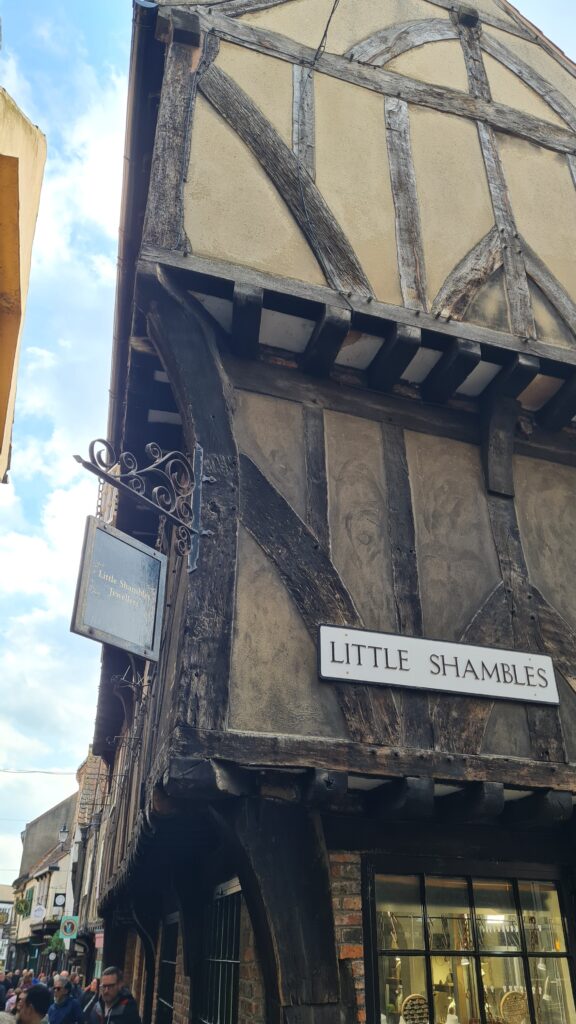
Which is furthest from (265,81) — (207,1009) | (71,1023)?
(71,1023)

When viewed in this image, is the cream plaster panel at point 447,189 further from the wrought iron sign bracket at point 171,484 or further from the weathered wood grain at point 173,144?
→ the wrought iron sign bracket at point 171,484

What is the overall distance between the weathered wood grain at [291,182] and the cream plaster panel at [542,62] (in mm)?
3476

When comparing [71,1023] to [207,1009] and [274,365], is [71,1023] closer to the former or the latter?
[207,1009]

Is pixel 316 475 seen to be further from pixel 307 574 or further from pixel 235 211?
pixel 235 211

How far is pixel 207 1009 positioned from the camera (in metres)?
5.51

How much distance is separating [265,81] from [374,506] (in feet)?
11.9

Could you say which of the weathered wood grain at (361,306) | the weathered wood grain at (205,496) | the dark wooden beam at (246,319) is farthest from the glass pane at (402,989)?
the weathered wood grain at (361,306)

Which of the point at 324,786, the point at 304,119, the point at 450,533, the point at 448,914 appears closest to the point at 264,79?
the point at 304,119

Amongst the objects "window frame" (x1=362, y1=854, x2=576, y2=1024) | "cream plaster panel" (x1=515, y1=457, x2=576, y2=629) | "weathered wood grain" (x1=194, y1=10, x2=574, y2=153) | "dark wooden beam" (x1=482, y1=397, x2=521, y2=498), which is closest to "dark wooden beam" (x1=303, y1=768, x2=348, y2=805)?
"window frame" (x1=362, y1=854, x2=576, y2=1024)

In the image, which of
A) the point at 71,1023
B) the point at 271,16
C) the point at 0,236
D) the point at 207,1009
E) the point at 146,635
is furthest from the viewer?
the point at 71,1023

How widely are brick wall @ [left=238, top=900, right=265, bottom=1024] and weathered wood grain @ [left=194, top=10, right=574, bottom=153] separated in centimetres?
640

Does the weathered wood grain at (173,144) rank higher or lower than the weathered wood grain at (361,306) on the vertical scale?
higher

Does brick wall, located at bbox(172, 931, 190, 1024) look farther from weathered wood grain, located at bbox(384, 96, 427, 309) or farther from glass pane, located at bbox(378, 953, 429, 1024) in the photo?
weathered wood grain, located at bbox(384, 96, 427, 309)

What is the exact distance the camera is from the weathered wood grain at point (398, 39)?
674 cm
